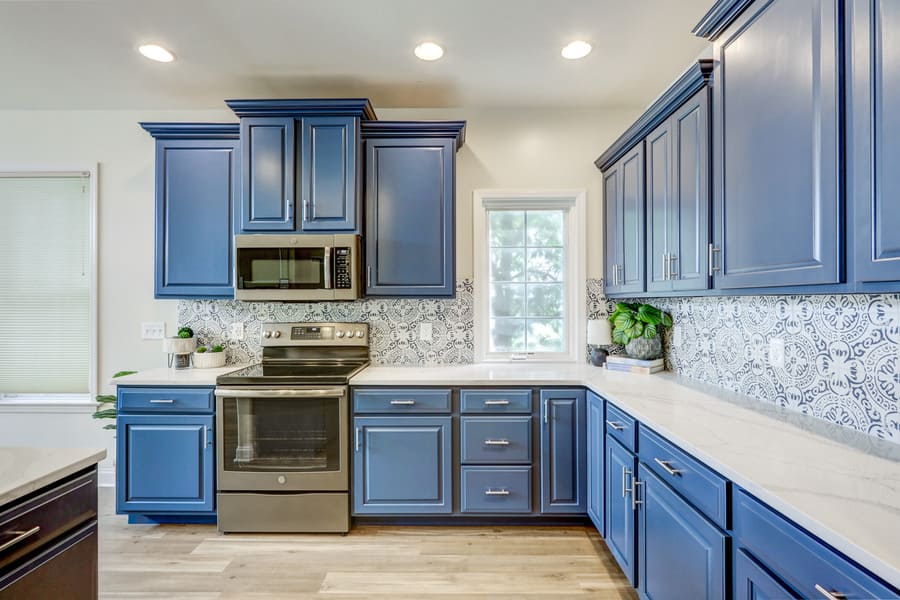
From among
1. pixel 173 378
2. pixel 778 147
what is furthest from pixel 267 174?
pixel 778 147

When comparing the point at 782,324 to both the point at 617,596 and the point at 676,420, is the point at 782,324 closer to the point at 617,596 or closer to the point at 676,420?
the point at 676,420

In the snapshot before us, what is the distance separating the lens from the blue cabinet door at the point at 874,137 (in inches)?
39.0

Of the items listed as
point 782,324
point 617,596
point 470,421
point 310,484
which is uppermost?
point 782,324

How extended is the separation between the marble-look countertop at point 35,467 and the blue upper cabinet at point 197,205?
167 cm

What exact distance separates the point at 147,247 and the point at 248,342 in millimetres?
987

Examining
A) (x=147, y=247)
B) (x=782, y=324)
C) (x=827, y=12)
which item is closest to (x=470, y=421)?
(x=782, y=324)

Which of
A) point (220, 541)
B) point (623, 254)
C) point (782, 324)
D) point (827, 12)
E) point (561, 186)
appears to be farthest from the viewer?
point (561, 186)

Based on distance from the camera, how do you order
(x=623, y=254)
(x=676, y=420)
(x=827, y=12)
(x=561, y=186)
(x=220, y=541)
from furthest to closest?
1. (x=561, y=186)
2. (x=623, y=254)
3. (x=220, y=541)
4. (x=676, y=420)
5. (x=827, y=12)

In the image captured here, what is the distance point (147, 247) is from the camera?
313 centimetres

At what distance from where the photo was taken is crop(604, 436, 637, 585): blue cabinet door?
6.06 feet

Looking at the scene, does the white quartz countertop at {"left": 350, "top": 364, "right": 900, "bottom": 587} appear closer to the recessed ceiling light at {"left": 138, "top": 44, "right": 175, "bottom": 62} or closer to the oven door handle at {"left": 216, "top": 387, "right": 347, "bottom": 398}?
the oven door handle at {"left": 216, "top": 387, "right": 347, "bottom": 398}

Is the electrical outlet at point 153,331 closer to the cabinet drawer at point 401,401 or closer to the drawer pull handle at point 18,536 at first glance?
the cabinet drawer at point 401,401

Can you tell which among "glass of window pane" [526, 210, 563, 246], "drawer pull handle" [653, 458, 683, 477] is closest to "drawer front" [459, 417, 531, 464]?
"drawer pull handle" [653, 458, 683, 477]

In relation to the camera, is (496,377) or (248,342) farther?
(248,342)
